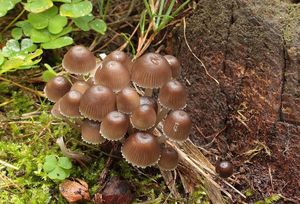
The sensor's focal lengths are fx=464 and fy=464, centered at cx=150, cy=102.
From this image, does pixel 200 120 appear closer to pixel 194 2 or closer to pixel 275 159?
pixel 275 159

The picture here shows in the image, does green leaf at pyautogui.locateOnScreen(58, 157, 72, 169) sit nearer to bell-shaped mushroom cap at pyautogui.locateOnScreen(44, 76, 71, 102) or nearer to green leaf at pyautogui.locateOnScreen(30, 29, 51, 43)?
bell-shaped mushroom cap at pyautogui.locateOnScreen(44, 76, 71, 102)

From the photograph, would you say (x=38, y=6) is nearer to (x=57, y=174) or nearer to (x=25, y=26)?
(x=25, y=26)

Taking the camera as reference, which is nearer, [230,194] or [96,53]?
[230,194]

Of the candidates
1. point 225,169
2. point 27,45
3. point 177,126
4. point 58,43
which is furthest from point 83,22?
point 225,169

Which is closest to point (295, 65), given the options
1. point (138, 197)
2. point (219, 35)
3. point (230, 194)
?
point (219, 35)

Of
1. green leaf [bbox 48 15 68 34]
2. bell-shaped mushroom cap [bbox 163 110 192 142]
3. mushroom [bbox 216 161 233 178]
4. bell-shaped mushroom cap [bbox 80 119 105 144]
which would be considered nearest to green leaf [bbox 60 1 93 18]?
green leaf [bbox 48 15 68 34]

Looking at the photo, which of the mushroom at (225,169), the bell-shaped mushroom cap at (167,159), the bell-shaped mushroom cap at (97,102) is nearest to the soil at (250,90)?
the mushroom at (225,169)

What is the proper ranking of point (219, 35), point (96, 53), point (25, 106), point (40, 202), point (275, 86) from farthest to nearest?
point (96, 53) → point (25, 106) → point (219, 35) → point (275, 86) → point (40, 202)

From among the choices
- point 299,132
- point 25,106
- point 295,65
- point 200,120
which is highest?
point 295,65
